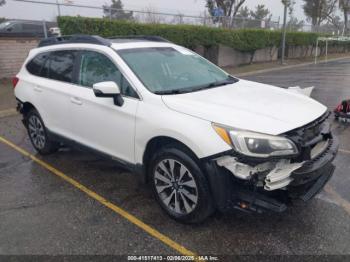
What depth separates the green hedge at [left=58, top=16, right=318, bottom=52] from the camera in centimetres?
1231

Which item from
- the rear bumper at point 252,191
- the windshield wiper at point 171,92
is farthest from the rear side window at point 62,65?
the rear bumper at point 252,191

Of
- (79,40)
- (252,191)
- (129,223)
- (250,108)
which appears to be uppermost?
(79,40)

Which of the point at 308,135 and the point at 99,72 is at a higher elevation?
the point at 99,72

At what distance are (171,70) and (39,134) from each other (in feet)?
8.01

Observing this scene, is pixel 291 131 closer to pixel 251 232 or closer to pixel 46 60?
pixel 251 232

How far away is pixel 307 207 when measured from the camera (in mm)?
3543

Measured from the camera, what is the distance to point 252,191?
2838 mm

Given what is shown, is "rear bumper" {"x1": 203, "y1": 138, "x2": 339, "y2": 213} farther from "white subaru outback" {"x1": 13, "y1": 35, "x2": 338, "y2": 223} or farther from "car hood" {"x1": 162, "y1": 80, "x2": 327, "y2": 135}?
"car hood" {"x1": 162, "y1": 80, "x2": 327, "y2": 135}

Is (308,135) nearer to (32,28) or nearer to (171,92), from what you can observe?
(171,92)

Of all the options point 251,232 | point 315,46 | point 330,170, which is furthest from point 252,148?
point 315,46

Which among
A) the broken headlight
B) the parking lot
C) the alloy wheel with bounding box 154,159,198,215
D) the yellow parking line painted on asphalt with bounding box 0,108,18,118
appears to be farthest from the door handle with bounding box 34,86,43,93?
the yellow parking line painted on asphalt with bounding box 0,108,18,118

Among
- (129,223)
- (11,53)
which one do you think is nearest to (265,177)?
(129,223)

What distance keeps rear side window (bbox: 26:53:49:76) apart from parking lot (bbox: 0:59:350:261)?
1517 mm

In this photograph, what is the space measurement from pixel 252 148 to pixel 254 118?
1.01 ft
